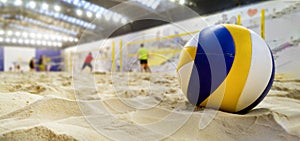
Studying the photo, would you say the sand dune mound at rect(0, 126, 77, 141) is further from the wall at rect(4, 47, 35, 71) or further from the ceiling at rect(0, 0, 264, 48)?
the wall at rect(4, 47, 35, 71)

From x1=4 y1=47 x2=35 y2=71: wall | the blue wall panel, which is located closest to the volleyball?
the blue wall panel

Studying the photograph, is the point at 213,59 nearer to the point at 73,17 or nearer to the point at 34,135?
the point at 34,135

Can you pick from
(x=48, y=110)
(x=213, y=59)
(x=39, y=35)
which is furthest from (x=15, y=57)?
(x=213, y=59)

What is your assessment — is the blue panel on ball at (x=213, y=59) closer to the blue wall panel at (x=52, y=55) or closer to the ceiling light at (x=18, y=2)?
the ceiling light at (x=18, y=2)

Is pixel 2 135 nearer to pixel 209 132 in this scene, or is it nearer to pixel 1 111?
pixel 1 111


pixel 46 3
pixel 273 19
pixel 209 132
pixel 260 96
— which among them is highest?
pixel 46 3

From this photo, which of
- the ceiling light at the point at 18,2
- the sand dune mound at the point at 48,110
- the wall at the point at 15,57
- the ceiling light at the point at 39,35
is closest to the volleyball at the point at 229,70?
the sand dune mound at the point at 48,110

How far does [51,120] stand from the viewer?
0.86 metres

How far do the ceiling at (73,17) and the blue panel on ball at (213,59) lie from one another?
236 cm

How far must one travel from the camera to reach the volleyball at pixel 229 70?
1012 millimetres

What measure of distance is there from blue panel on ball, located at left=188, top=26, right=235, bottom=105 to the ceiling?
7.74ft

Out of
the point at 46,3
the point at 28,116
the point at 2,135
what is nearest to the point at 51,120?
the point at 28,116

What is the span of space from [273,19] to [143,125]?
5707 millimetres

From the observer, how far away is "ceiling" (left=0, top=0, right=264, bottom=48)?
635 centimetres
